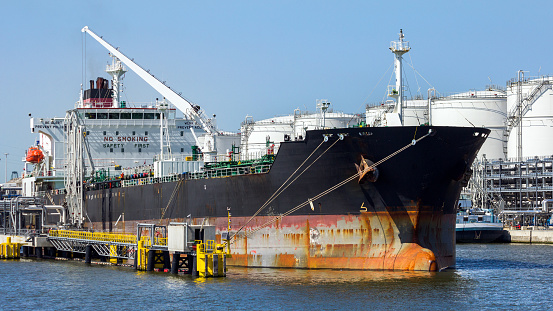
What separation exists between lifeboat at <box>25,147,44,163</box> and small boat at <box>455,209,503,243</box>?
83.3 ft

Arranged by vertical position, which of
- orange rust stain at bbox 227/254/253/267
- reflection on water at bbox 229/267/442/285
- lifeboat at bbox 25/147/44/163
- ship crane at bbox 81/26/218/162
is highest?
ship crane at bbox 81/26/218/162

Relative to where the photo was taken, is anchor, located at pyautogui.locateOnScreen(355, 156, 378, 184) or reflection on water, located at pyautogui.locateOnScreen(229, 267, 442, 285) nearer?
reflection on water, located at pyautogui.locateOnScreen(229, 267, 442, 285)

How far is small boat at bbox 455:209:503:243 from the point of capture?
4966 centimetres

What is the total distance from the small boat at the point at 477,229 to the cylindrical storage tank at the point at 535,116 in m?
9.00

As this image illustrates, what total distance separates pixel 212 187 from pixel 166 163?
5354mm

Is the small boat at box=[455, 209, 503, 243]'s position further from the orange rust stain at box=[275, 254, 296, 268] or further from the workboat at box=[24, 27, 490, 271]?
the orange rust stain at box=[275, 254, 296, 268]

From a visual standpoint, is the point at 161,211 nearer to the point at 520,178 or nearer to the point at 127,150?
the point at 127,150

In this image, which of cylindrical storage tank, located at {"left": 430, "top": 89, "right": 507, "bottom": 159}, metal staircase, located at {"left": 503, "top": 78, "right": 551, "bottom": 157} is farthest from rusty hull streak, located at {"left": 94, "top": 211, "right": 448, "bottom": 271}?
cylindrical storage tank, located at {"left": 430, "top": 89, "right": 507, "bottom": 159}

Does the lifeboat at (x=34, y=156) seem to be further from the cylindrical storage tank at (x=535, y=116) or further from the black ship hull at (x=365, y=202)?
the cylindrical storage tank at (x=535, y=116)

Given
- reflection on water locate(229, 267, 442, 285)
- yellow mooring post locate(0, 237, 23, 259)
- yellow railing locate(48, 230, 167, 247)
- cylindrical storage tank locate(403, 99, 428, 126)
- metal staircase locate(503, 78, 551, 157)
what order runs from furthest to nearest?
1. cylindrical storage tank locate(403, 99, 428, 126)
2. metal staircase locate(503, 78, 551, 157)
3. yellow mooring post locate(0, 237, 23, 259)
4. yellow railing locate(48, 230, 167, 247)
5. reflection on water locate(229, 267, 442, 285)

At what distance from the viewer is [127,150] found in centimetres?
4406

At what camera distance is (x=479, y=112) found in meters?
58.4

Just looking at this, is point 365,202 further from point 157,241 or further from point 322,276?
point 157,241

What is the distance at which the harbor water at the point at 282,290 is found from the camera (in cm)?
2135
